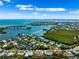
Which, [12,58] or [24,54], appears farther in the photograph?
[24,54]

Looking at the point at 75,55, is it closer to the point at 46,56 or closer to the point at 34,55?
the point at 46,56

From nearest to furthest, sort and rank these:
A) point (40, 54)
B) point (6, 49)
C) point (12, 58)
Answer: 1. point (12, 58)
2. point (40, 54)
3. point (6, 49)

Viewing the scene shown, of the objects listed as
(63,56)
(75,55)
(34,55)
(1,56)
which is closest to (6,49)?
(1,56)

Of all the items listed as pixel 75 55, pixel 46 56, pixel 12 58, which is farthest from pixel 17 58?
pixel 75 55

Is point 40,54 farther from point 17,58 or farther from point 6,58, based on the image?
point 6,58

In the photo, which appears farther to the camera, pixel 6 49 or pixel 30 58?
pixel 6 49

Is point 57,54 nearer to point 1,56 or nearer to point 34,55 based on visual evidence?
point 34,55

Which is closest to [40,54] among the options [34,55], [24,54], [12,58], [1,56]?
[34,55]

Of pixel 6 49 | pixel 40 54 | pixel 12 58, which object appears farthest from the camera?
pixel 6 49
